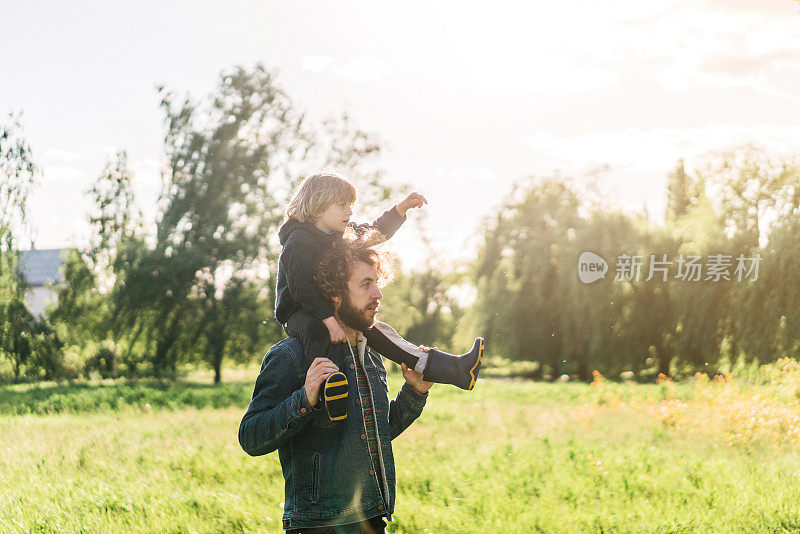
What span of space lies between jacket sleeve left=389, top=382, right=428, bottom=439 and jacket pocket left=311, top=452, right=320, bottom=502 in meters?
0.37

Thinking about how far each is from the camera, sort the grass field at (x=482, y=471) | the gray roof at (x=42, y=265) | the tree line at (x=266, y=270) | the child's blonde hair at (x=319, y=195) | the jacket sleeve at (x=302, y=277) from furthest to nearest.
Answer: the gray roof at (x=42, y=265) < the tree line at (x=266, y=270) < the grass field at (x=482, y=471) < the child's blonde hair at (x=319, y=195) < the jacket sleeve at (x=302, y=277)

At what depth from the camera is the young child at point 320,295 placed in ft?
8.64

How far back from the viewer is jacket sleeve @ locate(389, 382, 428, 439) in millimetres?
2816

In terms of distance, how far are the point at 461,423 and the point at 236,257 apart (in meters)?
15.0

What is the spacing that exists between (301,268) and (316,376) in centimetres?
68

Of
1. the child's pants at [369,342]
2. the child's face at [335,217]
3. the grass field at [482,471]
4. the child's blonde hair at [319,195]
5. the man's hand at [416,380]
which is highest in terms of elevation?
the child's blonde hair at [319,195]

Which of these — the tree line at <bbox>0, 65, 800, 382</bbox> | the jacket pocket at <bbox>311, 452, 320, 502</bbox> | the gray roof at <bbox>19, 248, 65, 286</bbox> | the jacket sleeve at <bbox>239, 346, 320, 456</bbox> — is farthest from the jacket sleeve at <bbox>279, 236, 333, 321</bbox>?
the gray roof at <bbox>19, 248, 65, 286</bbox>

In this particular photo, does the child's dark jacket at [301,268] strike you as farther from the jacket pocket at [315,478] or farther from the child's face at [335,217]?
the jacket pocket at [315,478]

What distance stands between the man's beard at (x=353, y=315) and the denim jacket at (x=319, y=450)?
3.6 inches

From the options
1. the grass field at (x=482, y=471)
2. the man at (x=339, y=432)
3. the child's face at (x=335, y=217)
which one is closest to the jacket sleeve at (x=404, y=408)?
the man at (x=339, y=432)

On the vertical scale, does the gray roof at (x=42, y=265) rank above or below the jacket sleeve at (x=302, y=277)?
below

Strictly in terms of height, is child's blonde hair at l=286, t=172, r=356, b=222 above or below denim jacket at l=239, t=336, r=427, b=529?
above

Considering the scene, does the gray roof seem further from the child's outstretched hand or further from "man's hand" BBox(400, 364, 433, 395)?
"man's hand" BBox(400, 364, 433, 395)

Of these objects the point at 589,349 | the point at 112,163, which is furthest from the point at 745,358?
the point at 112,163
